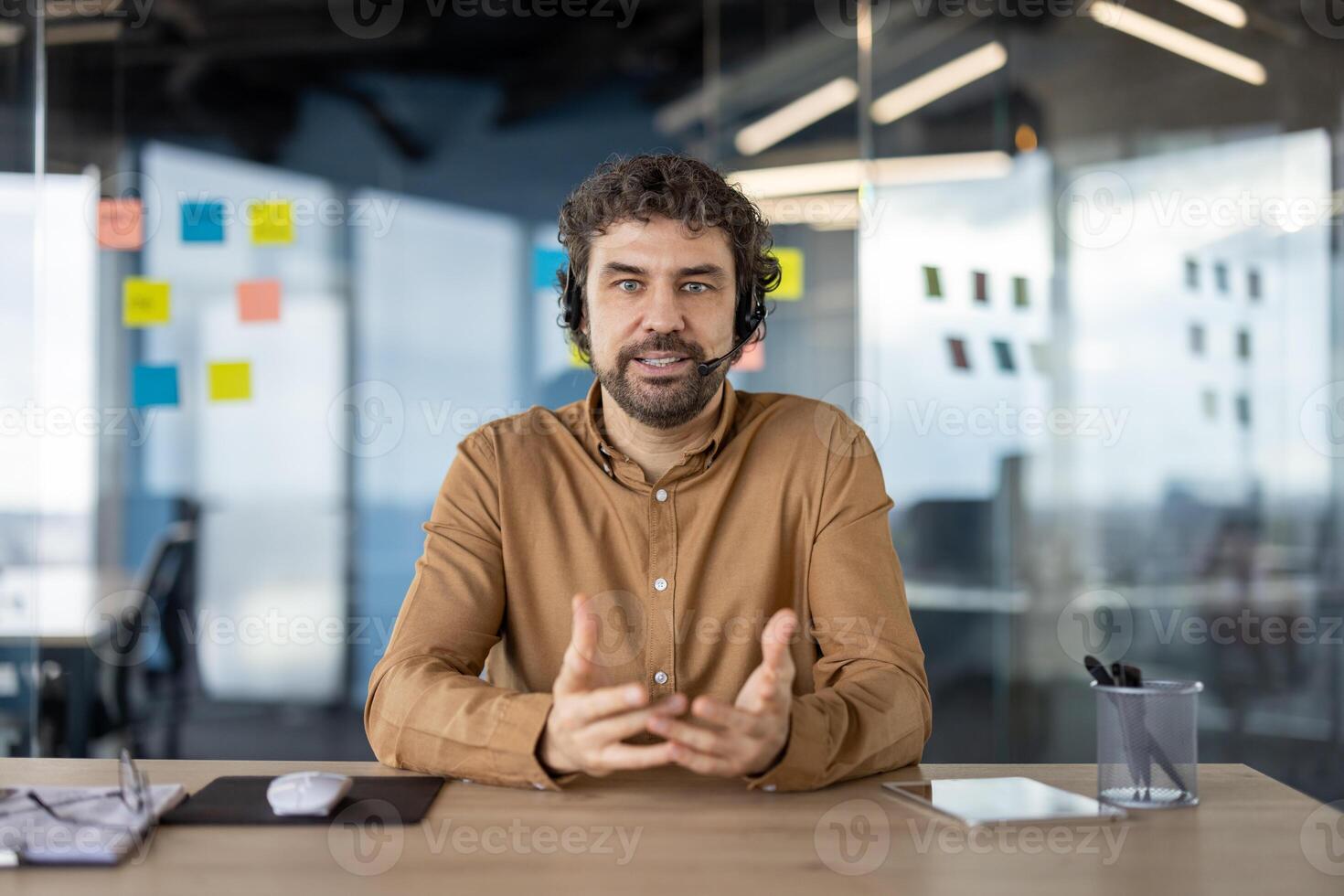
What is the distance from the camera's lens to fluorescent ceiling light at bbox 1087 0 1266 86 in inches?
138

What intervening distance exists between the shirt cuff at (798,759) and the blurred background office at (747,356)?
7.38 ft

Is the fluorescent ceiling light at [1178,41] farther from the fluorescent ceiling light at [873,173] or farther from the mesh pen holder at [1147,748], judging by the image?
the mesh pen holder at [1147,748]

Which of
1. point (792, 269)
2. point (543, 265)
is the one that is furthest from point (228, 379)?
point (792, 269)

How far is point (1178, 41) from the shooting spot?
11.5ft

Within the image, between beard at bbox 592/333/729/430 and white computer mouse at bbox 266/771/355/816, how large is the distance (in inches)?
31.5

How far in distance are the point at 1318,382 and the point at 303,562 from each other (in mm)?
3117

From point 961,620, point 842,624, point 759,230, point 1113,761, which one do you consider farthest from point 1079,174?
point 1113,761

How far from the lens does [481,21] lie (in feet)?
12.3

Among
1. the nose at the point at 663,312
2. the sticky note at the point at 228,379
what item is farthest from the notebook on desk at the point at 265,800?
the sticky note at the point at 228,379

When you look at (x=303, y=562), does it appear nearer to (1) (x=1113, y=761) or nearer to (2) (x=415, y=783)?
(2) (x=415, y=783)

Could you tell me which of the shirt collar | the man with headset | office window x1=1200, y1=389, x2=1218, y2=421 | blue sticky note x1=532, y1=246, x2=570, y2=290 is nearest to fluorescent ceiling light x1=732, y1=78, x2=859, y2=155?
blue sticky note x1=532, y1=246, x2=570, y2=290

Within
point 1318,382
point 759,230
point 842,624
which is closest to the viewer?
point 842,624

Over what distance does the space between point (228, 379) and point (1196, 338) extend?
2.94 meters

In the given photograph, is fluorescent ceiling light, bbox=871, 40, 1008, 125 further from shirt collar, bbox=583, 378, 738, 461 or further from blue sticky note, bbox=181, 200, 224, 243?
blue sticky note, bbox=181, 200, 224, 243
